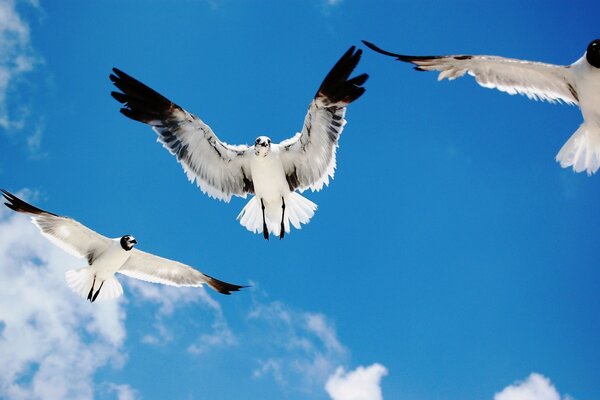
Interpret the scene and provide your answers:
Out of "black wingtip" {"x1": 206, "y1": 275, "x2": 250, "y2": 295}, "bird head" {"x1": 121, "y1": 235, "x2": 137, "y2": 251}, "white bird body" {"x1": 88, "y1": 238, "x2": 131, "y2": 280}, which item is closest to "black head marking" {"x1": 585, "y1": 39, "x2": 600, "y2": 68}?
"black wingtip" {"x1": 206, "y1": 275, "x2": 250, "y2": 295}

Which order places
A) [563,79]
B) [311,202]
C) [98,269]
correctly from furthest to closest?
[98,269]
[311,202]
[563,79]

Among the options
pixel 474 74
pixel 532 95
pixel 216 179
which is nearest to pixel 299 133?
pixel 216 179

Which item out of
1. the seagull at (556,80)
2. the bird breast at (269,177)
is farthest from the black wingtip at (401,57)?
the bird breast at (269,177)

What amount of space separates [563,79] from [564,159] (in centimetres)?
85

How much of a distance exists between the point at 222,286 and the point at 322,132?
3.25 metres

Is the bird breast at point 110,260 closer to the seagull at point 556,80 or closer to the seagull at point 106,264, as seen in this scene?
the seagull at point 106,264

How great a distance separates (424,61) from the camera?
257 inches

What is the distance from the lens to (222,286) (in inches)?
356

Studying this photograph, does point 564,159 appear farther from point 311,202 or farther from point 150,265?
point 150,265

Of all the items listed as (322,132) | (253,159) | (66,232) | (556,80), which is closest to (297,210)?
(253,159)

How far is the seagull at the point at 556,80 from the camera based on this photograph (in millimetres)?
6461

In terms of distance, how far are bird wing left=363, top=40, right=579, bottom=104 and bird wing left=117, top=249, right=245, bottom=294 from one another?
4.22 meters

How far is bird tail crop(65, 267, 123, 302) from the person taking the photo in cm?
882

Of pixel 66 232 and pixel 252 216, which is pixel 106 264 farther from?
pixel 252 216
